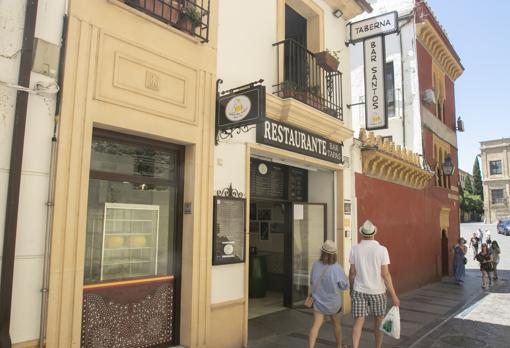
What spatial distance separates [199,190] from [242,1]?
3.27m

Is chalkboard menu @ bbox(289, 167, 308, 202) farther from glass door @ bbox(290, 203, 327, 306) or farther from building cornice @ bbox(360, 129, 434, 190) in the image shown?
building cornice @ bbox(360, 129, 434, 190)

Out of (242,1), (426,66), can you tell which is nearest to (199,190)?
(242,1)

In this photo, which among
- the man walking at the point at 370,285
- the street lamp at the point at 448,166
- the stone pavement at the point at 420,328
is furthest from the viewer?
the street lamp at the point at 448,166

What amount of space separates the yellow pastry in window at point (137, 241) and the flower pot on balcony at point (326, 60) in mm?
4906

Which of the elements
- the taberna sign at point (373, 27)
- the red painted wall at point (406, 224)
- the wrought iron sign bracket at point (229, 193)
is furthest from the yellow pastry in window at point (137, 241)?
the taberna sign at point (373, 27)

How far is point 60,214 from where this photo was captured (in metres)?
3.95

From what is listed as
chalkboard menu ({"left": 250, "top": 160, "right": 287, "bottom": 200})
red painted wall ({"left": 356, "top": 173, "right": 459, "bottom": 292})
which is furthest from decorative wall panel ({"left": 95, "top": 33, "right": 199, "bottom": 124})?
red painted wall ({"left": 356, "top": 173, "right": 459, "bottom": 292})

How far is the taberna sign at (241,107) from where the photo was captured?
5.12m

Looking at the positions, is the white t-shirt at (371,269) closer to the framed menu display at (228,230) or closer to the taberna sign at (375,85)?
the framed menu display at (228,230)

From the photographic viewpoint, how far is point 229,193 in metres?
5.93

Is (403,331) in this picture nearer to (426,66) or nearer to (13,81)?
(13,81)

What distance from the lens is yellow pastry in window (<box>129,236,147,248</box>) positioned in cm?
497

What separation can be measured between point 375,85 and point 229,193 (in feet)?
17.2

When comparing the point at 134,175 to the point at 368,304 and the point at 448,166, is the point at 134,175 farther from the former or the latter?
the point at 448,166
